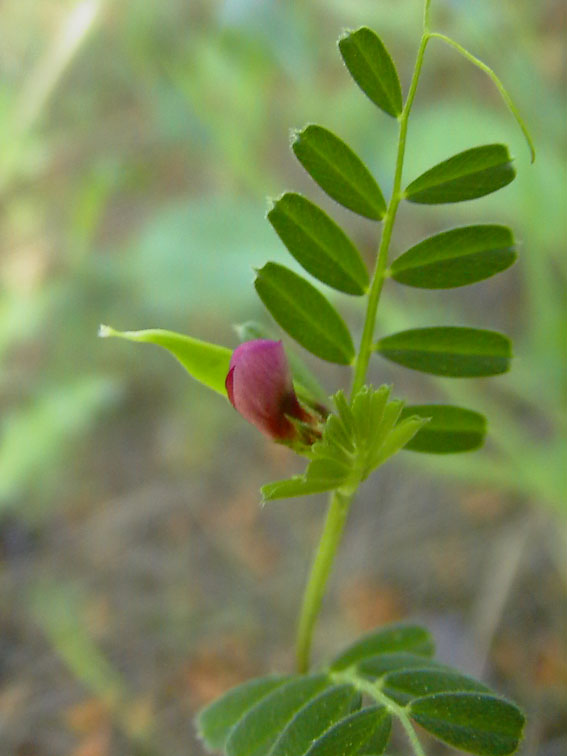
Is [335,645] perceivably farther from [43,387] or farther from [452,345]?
[452,345]

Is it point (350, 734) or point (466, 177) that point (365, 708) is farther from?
point (466, 177)

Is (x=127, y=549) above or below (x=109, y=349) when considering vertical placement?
below

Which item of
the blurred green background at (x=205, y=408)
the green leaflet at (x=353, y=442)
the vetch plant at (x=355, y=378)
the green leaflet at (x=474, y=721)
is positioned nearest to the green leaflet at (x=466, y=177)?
the vetch plant at (x=355, y=378)

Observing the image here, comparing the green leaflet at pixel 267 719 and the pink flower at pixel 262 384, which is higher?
the pink flower at pixel 262 384

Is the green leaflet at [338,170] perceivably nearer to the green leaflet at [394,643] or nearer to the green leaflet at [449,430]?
the green leaflet at [449,430]

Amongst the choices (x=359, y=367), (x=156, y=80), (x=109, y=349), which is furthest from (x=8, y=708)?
(x=156, y=80)

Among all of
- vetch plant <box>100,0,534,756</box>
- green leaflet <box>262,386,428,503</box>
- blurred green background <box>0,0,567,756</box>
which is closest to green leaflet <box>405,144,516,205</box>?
vetch plant <box>100,0,534,756</box>

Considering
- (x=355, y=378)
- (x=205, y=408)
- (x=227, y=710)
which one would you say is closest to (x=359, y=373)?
(x=355, y=378)

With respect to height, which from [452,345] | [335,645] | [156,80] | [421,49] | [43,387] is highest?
[156,80]
